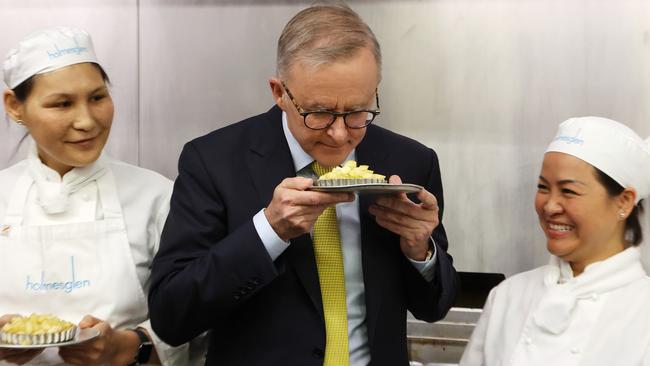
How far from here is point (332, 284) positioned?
6.56ft

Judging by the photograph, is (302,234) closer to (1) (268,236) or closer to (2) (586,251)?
(1) (268,236)

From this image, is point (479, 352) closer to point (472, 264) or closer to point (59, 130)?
point (472, 264)

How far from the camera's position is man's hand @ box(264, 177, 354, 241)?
1.79m

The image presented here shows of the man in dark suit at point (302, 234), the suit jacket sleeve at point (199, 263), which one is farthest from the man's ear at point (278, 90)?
the suit jacket sleeve at point (199, 263)

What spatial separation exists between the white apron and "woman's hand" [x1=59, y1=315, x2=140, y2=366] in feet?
0.26

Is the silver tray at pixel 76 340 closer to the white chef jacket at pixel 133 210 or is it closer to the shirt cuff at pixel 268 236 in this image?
the white chef jacket at pixel 133 210

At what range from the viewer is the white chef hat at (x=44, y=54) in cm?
223

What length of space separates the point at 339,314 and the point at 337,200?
1.05 ft

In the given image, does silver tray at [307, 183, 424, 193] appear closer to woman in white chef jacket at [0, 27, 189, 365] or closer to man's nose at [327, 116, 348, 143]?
man's nose at [327, 116, 348, 143]

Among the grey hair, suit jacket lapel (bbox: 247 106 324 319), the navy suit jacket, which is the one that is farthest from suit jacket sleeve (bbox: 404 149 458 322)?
the grey hair

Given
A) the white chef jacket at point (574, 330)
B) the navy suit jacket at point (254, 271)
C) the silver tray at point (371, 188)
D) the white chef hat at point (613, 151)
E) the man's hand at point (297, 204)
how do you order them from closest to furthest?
the silver tray at point (371, 188) < the man's hand at point (297, 204) < the navy suit jacket at point (254, 271) < the white chef jacket at point (574, 330) < the white chef hat at point (613, 151)

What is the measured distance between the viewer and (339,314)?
6.51 ft

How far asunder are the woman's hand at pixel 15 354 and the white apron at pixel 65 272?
90 mm

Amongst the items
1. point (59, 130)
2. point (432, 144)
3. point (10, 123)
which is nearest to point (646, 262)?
point (432, 144)
